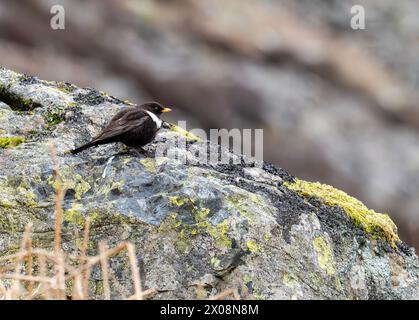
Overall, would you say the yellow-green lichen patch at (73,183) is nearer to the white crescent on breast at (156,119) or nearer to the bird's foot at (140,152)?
the bird's foot at (140,152)

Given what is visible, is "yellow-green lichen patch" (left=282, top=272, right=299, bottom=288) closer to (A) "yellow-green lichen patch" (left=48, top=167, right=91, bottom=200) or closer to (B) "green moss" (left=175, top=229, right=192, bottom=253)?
(B) "green moss" (left=175, top=229, right=192, bottom=253)

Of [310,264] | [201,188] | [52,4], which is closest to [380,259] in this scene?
[310,264]

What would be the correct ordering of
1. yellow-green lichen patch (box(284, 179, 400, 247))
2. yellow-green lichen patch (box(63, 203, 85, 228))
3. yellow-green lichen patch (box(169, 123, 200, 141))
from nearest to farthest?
yellow-green lichen patch (box(63, 203, 85, 228)), yellow-green lichen patch (box(284, 179, 400, 247)), yellow-green lichen patch (box(169, 123, 200, 141))

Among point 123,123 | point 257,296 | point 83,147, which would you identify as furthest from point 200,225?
point 123,123

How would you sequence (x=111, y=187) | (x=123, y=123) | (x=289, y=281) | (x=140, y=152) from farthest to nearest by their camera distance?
(x=123, y=123)
(x=140, y=152)
(x=111, y=187)
(x=289, y=281)

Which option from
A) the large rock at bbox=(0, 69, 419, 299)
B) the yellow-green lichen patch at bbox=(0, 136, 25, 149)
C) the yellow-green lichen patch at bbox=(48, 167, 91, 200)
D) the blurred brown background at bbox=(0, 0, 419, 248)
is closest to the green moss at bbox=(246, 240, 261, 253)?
the large rock at bbox=(0, 69, 419, 299)

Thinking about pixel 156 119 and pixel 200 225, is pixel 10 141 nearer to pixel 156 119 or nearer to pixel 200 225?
pixel 156 119
